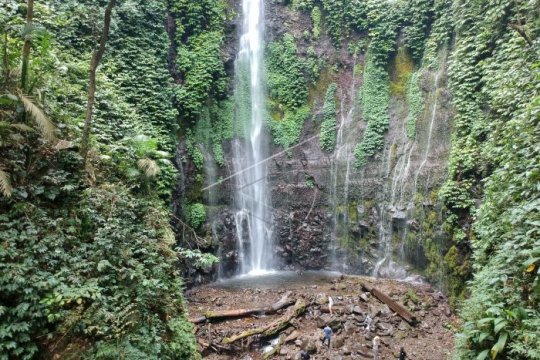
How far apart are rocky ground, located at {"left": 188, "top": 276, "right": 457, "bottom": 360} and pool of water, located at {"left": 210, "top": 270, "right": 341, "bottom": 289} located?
0.84 meters

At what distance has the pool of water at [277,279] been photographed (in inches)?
544

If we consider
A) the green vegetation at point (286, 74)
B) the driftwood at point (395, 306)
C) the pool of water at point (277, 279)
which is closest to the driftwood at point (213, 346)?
the pool of water at point (277, 279)

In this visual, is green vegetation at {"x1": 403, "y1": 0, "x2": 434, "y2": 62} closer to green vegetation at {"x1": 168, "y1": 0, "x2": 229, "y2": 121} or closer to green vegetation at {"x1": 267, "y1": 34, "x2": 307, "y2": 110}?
green vegetation at {"x1": 267, "y1": 34, "x2": 307, "y2": 110}

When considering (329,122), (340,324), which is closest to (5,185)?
(340,324)

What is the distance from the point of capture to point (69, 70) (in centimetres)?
880

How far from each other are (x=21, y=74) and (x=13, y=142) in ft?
4.80

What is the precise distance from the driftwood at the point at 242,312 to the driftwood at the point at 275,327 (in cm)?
47

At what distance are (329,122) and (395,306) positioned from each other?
9.65 metres

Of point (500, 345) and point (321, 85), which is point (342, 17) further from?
point (500, 345)

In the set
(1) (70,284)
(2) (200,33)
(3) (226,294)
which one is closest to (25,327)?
(1) (70,284)

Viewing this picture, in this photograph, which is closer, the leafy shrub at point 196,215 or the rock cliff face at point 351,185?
the rock cliff face at point 351,185

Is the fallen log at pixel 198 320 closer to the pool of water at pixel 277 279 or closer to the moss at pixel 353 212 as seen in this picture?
the pool of water at pixel 277 279

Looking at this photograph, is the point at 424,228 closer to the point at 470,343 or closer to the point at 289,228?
the point at 289,228

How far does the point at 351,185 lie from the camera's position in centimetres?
1628
